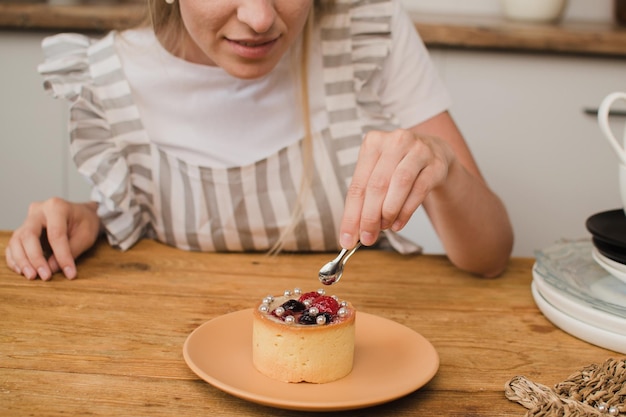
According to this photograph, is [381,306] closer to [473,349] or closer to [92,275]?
[473,349]

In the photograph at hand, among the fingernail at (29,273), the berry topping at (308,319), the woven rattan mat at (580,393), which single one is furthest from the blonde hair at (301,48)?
the woven rattan mat at (580,393)

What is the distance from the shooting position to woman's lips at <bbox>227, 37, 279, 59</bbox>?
117 cm

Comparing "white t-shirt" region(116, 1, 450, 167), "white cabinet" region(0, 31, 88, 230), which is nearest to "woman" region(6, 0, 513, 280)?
"white t-shirt" region(116, 1, 450, 167)

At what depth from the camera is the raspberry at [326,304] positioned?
2.92 ft

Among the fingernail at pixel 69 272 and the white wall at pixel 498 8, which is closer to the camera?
the fingernail at pixel 69 272

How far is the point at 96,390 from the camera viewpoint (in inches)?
31.3

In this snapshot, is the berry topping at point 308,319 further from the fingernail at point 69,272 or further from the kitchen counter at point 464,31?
the kitchen counter at point 464,31

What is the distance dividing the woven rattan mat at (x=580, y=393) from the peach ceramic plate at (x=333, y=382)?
91 mm

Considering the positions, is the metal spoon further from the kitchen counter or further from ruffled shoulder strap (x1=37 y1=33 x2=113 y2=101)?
the kitchen counter

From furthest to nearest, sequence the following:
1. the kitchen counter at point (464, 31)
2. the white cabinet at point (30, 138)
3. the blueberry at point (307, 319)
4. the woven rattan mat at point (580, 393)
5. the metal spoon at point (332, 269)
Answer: the white cabinet at point (30, 138), the kitchen counter at point (464, 31), the metal spoon at point (332, 269), the blueberry at point (307, 319), the woven rattan mat at point (580, 393)

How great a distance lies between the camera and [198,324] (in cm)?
99

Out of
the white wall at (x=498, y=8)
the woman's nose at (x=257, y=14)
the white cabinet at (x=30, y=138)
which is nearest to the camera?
the woman's nose at (x=257, y=14)

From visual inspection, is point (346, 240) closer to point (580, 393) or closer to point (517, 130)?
point (580, 393)

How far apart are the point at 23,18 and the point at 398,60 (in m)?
1.12
